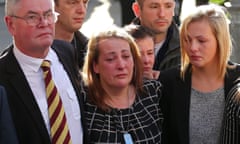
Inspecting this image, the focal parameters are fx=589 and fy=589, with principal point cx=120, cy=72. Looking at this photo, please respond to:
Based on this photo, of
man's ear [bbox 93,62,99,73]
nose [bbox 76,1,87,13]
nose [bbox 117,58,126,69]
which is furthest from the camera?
nose [bbox 76,1,87,13]

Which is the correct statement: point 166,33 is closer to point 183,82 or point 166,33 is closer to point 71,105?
point 183,82

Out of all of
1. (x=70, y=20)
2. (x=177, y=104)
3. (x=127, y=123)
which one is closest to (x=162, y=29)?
(x=70, y=20)

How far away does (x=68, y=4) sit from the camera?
15.0ft

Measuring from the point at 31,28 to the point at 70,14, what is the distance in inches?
49.6

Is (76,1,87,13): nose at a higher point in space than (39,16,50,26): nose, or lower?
lower

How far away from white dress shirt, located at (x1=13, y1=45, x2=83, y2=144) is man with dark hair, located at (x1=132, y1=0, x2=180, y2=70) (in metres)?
1.12

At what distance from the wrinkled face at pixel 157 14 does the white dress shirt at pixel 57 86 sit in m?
1.16

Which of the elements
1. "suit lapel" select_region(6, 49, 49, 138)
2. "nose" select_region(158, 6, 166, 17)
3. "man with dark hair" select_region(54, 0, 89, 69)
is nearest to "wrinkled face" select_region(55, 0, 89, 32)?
"man with dark hair" select_region(54, 0, 89, 69)

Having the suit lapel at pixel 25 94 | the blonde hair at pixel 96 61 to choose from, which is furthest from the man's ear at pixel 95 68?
the suit lapel at pixel 25 94

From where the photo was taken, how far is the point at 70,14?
15.0 feet

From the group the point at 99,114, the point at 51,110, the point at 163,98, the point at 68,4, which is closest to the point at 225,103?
the point at 163,98

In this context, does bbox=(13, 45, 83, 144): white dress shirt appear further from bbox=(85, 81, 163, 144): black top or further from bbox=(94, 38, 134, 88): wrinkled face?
bbox=(94, 38, 134, 88): wrinkled face

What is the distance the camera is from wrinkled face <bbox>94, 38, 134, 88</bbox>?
3.58 m

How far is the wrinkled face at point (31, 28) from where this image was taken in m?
3.32
